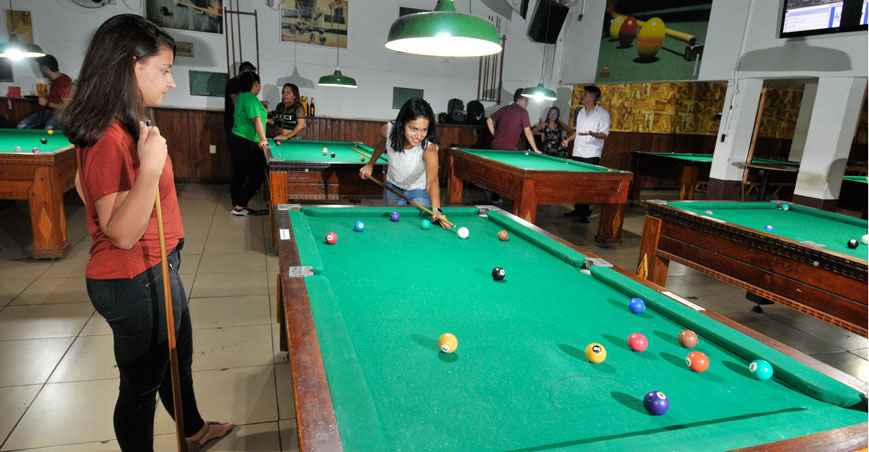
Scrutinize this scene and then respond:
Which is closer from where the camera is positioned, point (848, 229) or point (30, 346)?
point (30, 346)

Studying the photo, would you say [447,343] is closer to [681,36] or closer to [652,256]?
[652,256]

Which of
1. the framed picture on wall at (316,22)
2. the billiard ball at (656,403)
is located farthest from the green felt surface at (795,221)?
the framed picture on wall at (316,22)

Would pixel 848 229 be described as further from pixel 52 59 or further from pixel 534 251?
pixel 52 59

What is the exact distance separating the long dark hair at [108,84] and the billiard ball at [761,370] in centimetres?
167

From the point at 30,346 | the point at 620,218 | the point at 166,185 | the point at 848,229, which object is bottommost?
the point at 30,346

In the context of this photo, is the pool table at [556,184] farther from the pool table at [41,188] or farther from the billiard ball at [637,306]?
the pool table at [41,188]

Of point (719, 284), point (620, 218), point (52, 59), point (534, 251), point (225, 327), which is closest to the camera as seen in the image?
point (534, 251)

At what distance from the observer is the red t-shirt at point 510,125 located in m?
6.45

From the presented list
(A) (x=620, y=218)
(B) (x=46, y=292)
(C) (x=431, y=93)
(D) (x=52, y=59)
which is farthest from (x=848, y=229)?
(D) (x=52, y=59)

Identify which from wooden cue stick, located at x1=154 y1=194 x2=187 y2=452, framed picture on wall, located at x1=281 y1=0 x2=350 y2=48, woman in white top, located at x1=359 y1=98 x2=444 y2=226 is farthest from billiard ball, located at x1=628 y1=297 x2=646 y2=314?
framed picture on wall, located at x1=281 y1=0 x2=350 y2=48

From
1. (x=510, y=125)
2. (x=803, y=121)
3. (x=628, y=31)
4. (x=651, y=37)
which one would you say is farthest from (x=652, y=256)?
(x=803, y=121)

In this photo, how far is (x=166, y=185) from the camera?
140 centimetres

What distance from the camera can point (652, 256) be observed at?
325 cm

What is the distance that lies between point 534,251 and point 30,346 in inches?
102
